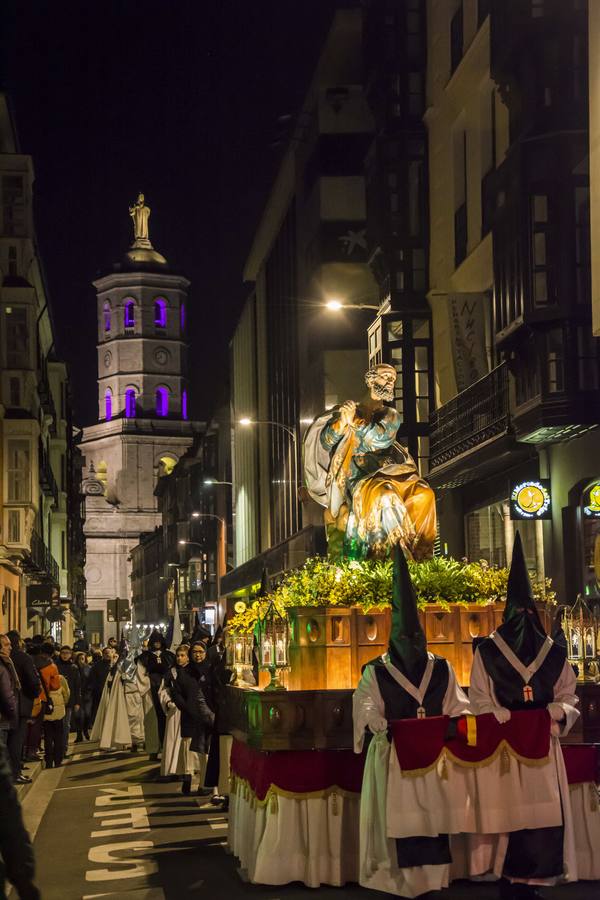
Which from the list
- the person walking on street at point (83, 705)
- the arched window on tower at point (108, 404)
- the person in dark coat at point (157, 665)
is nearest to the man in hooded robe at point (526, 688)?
the person in dark coat at point (157, 665)

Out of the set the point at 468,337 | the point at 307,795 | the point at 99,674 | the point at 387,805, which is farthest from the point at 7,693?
the point at 99,674

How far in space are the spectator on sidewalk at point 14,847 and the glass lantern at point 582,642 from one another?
748 centimetres

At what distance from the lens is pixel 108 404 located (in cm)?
14900

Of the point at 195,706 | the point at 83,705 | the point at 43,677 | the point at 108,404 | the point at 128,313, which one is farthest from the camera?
the point at 108,404

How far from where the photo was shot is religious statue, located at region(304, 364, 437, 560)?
14219 mm

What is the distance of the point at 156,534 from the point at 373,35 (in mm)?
96222

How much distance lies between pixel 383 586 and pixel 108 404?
137 metres

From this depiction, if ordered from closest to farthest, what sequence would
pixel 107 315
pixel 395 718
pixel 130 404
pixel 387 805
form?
pixel 387 805
pixel 395 718
pixel 130 404
pixel 107 315

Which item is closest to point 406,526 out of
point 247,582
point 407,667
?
point 407,667

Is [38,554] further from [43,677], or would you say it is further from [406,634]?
[406,634]

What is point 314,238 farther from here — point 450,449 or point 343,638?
point 343,638

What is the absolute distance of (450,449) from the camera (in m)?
31.8

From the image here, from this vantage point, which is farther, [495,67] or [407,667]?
[495,67]

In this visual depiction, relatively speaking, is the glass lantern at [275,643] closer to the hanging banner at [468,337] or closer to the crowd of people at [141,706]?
the crowd of people at [141,706]
